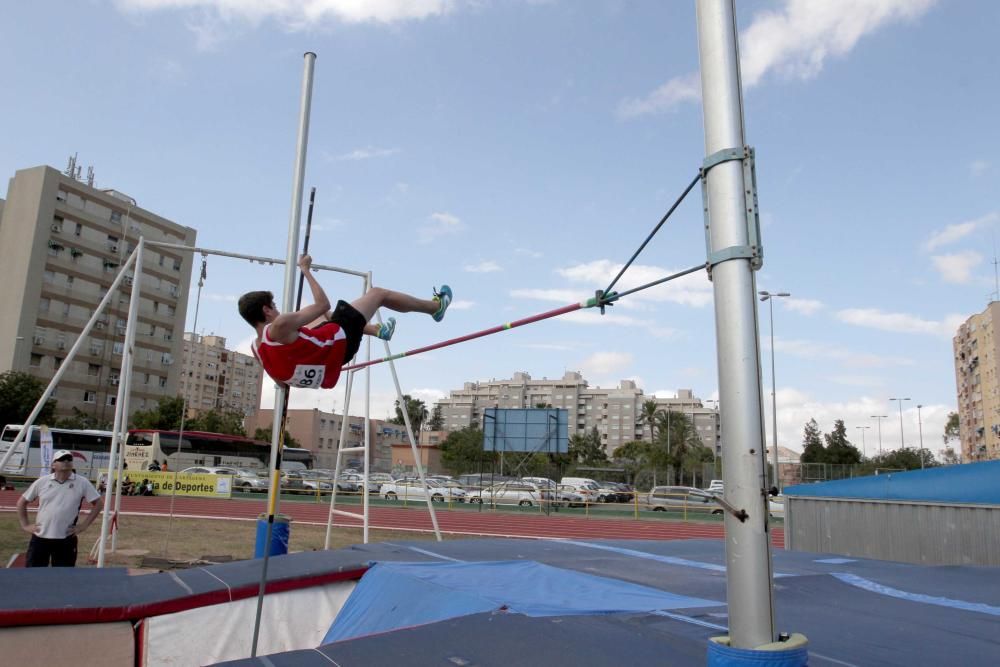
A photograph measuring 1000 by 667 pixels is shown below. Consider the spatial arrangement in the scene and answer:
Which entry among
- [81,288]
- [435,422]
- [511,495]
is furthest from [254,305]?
[435,422]

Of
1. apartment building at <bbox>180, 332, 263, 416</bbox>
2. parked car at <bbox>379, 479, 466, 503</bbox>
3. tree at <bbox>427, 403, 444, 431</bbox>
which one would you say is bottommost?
parked car at <bbox>379, 479, 466, 503</bbox>

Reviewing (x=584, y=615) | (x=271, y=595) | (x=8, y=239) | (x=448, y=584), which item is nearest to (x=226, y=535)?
(x=271, y=595)

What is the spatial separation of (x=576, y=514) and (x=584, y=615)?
18855 millimetres

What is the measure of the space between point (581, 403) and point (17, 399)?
79543 mm

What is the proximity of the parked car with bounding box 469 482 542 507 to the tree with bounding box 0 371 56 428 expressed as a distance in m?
21.0

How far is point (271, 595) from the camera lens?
4.25 metres

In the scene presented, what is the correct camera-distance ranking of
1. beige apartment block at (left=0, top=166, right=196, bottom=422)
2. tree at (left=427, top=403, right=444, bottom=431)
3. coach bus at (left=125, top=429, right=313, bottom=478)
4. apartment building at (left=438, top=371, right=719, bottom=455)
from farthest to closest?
apartment building at (left=438, top=371, right=719, bottom=455), tree at (left=427, top=403, right=444, bottom=431), beige apartment block at (left=0, top=166, right=196, bottom=422), coach bus at (left=125, top=429, right=313, bottom=478)

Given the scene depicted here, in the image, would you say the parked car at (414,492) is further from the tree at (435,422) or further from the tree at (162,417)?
the tree at (435,422)

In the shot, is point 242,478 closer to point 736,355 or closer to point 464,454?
point 736,355

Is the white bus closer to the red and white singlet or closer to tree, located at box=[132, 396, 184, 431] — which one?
tree, located at box=[132, 396, 184, 431]

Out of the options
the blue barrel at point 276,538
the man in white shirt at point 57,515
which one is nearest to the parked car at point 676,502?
the blue barrel at point 276,538

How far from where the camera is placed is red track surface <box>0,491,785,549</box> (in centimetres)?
1616

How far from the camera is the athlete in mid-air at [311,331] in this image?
9.93 feet

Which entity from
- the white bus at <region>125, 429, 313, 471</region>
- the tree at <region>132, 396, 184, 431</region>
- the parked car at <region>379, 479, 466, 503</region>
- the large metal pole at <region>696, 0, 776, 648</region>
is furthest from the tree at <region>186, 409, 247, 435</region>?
the large metal pole at <region>696, 0, 776, 648</region>
